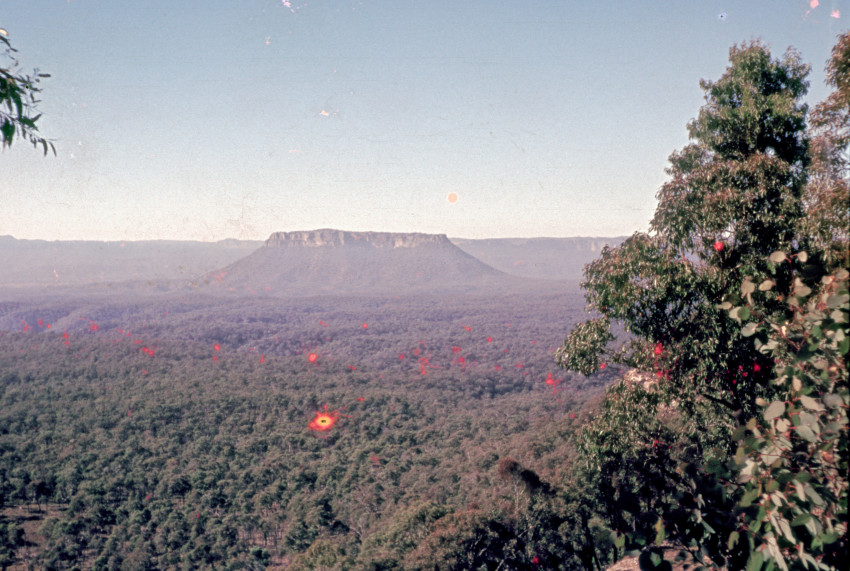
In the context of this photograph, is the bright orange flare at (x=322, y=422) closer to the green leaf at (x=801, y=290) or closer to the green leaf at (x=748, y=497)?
the green leaf at (x=748, y=497)

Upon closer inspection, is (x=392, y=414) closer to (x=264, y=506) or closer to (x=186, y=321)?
(x=264, y=506)

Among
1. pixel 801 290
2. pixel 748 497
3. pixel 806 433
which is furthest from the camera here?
pixel 801 290

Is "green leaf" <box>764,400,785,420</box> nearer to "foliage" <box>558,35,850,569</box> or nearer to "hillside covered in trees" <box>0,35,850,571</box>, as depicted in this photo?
"hillside covered in trees" <box>0,35,850,571</box>

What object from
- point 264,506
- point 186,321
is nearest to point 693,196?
point 264,506

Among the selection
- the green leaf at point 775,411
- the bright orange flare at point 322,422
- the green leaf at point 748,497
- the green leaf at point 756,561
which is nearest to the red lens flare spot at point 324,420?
the bright orange flare at point 322,422

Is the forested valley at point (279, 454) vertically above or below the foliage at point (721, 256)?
below

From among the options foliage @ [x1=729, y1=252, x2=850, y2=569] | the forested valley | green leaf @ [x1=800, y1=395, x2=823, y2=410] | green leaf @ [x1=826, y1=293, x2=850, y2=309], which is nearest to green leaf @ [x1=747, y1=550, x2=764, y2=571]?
foliage @ [x1=729, y1=252, x2=850, y2=569]

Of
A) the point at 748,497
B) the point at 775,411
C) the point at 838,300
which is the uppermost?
the point at 838,300

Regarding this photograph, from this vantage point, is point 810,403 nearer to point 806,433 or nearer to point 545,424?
point 806,433

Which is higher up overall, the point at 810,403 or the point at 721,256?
the point at 721,256

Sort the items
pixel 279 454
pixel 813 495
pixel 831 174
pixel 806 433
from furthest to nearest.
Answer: pixel 279 454 < pixel 831 174 < pixel 806 433 < pixel 813 495

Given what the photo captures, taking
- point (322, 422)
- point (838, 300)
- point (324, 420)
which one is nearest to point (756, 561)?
point (838, 300)
